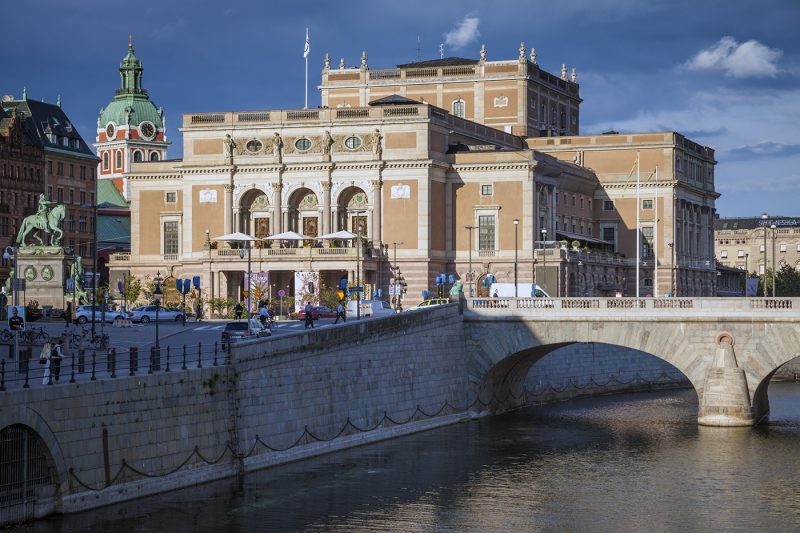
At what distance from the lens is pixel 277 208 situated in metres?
126

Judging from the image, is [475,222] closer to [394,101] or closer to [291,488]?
[394,101]

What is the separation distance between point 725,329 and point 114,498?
34934 millimetres

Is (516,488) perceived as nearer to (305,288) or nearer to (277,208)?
(305,288)

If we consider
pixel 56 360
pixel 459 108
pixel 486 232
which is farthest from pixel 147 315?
pixel 459 108

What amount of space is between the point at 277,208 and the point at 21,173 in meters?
34.1

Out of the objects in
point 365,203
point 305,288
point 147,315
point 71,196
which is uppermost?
point 71,196

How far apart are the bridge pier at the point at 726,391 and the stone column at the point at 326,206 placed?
5520 cm

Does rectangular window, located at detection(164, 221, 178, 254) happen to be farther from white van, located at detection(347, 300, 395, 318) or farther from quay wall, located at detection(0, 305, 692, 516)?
quay wall, located at detection(0, 305, 692, 516)

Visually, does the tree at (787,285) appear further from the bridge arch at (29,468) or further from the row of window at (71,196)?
the bridge arch at (29,468)

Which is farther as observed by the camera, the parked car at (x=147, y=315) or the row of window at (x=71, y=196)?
the row of window at (x=71, y=196)

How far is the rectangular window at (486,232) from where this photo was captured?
414 feet

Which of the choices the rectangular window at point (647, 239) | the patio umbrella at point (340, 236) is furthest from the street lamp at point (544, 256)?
the rectangular window at point (647, 239)

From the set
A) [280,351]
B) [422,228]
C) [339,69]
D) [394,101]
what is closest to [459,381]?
[280,351]

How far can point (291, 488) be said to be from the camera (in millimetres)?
56156
